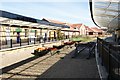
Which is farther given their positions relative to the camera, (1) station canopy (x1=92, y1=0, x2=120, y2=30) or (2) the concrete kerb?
(1) station canopy (x1=92, y1=0, x2=120, y2=30)

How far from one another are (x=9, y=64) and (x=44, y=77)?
4.50 metres

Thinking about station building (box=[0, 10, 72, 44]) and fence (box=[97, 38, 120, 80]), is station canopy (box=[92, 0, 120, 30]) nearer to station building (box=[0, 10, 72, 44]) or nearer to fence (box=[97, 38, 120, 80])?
station building (box=[0, 10, 72, 44])

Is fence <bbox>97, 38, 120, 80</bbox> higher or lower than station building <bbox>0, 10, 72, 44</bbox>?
lower

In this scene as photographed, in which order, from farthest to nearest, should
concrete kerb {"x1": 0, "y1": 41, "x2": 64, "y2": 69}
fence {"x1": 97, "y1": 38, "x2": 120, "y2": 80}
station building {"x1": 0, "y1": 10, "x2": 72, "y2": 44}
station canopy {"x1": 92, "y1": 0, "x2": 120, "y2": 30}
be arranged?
station building {"x1": 0, "y1": 10, "x2": 72, "y2": 44} < station canopy {"x1": 92, "y1": 0, "x2": 120, "y2": 30} < concrete kerb {"x1": 0, "y1": 41, "x2": 64, "y2": 69} < fence {"x1": 97, "y1": 38, "x2": 120, "y2": 80}

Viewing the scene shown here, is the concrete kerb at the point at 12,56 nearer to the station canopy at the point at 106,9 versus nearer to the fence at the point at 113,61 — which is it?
the station canopy at the point at 106,9

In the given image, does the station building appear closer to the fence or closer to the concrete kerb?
the concrete kerb

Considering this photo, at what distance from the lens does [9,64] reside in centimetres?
1295

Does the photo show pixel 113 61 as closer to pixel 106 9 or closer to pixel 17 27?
pixel 106 9

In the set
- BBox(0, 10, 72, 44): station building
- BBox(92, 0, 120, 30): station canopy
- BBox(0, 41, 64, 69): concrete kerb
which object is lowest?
BBox(0, 41, 64, 69): concrete kerb

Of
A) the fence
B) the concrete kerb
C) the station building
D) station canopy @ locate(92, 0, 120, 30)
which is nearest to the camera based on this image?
the fence

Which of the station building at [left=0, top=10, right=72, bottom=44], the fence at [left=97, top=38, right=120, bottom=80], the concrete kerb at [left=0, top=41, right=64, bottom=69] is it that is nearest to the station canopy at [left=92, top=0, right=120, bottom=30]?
the concrete kerb at [left=0, top=41, right=64, bottom=69]

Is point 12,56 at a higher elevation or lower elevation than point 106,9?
lower

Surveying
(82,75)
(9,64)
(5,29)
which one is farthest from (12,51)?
(5,29)

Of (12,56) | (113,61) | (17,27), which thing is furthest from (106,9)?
(113,61)
